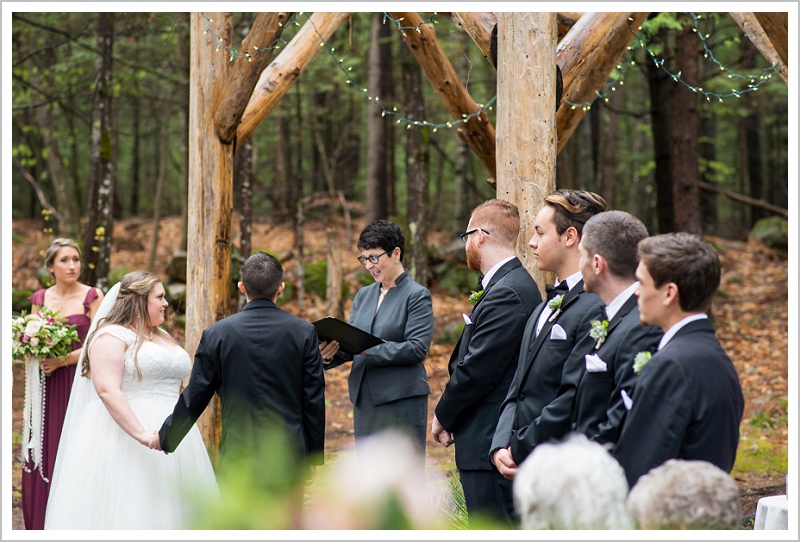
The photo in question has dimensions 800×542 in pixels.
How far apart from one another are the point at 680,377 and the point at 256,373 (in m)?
2.23

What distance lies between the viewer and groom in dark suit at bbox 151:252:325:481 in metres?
4.03

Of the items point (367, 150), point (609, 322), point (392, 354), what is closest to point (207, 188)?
point (392, 354)

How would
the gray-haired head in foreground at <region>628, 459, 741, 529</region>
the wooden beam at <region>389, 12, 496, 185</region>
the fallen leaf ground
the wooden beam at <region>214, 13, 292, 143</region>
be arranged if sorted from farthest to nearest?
the fallen leaf ground < the wooden beam at <region>389, 12, 496, 185</region> < the wooden beam at <region>214, 13, 292, 143</region> < the gray-haired head in foreground at <region>628, 459, 741, 529</region>

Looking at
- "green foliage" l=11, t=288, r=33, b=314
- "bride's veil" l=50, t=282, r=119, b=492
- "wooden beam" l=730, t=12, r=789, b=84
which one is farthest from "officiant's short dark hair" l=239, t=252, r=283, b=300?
"green foliage" l=11, t=288, r=33, b=314

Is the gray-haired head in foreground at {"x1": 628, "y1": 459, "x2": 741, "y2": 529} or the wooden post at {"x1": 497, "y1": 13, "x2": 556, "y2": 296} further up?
the wooden post at {"x1": 497, "y1": 13, "x2": 556, "y2": 296}

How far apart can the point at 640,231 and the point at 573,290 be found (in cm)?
45

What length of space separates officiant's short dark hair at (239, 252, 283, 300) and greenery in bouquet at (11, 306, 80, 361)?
2.18 metres

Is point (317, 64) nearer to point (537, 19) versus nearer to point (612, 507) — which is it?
point (537, 19)

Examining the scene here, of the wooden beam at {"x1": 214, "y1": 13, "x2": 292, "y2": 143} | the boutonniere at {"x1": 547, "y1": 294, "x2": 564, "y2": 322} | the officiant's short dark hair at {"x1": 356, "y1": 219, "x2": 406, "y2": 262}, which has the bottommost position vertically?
the boutonniere at {"x1": 547, "y1": 294, "x2": 564, "y2": 322}

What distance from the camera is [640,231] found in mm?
3078

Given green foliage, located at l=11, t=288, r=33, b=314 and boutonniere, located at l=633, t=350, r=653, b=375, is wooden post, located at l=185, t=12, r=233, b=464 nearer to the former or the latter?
boutonniere, located at l=633, t=350, r=653, b=375

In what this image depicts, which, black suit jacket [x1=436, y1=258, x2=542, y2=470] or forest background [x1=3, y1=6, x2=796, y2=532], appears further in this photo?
forest background [x1=3, y1=6, x2=796, y2=532]

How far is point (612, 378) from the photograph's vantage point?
300 centimetres

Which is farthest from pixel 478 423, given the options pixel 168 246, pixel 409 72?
pixel 168 246
